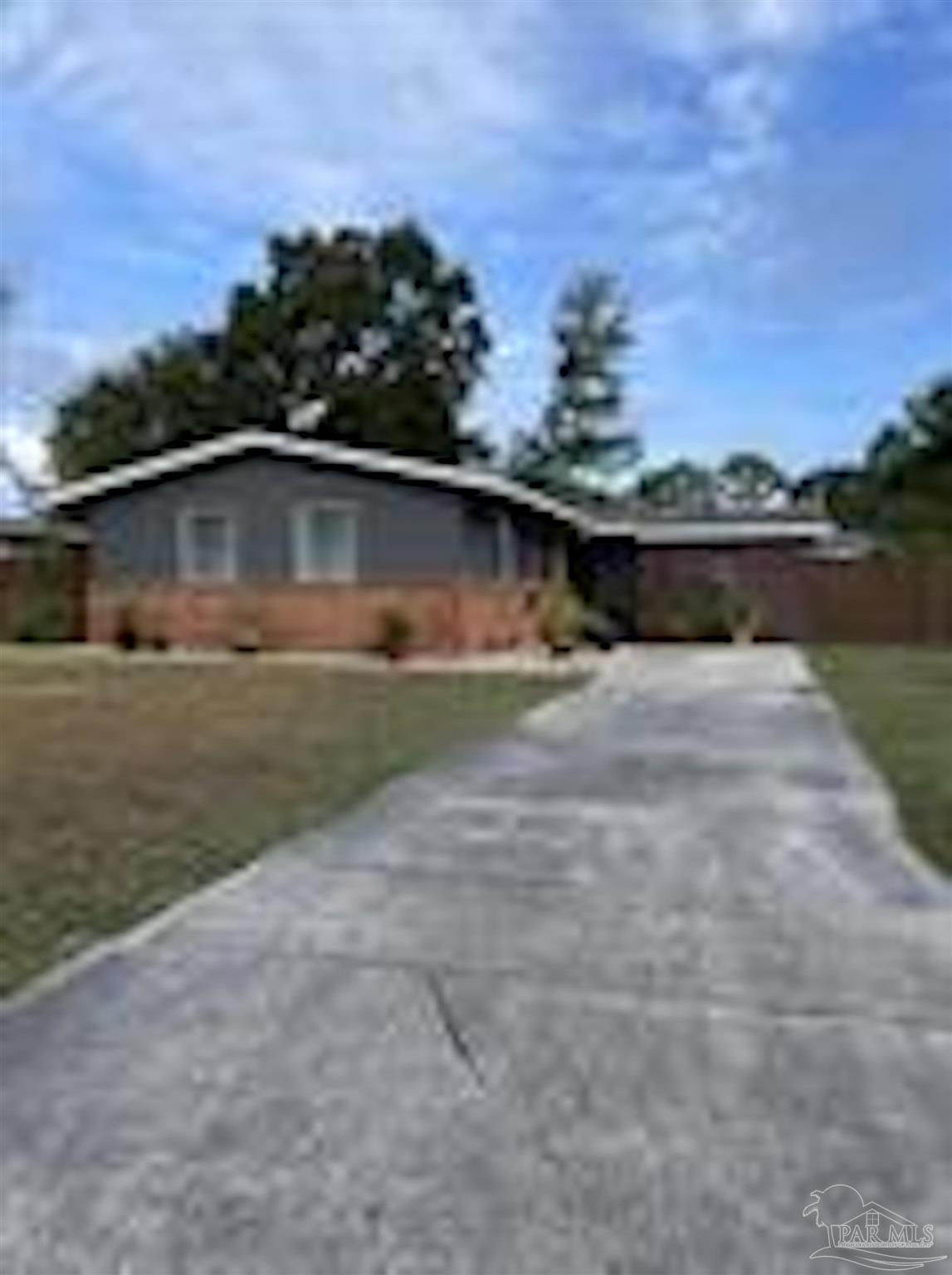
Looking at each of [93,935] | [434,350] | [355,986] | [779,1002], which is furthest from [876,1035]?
[434,350]

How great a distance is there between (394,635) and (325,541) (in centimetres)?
227

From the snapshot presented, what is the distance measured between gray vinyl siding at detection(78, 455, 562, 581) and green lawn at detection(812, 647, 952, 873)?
5905 millimetres

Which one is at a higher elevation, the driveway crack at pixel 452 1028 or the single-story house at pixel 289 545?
the single-story house at pixel 289 545

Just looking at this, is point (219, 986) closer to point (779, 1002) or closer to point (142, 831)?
point (779, 1002)

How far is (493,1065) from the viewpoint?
24.2 feet

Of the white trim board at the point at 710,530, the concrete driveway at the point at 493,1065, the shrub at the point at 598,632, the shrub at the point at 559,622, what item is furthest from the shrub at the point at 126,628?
the concrete driveway at the point at 493,1065

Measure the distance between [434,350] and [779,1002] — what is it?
229 ft

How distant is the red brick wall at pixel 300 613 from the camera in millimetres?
37031

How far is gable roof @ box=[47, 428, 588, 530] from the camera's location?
37031 mm

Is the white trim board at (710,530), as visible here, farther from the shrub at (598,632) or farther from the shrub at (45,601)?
the shrub at (45,601)

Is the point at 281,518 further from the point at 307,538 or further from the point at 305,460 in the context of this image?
the point at 305,460

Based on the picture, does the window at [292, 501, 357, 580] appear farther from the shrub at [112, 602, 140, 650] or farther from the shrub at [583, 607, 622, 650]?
the shrub at [583, 607, 622, 650]

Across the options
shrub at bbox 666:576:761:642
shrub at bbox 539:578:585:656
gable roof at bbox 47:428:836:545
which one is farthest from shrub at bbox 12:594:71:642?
shrub at bbox 666:576:761:642

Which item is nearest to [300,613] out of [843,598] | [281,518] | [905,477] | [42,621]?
[281,518]
